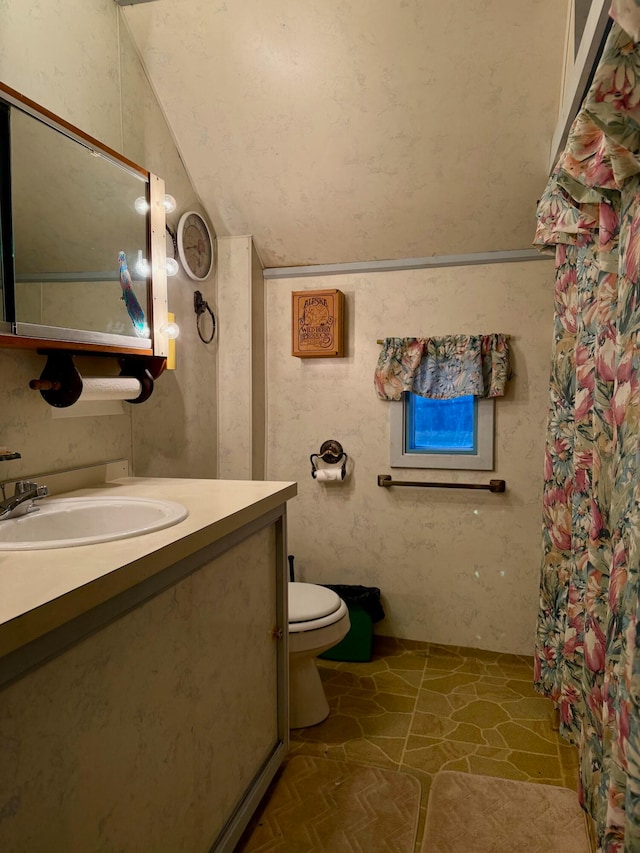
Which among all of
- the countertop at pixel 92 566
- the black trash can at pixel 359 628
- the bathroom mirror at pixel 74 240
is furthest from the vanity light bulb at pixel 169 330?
the black trash can at pixel 359 628

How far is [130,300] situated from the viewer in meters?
1.83

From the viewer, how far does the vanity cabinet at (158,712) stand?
83cm

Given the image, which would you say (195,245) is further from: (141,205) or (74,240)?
(74,240)

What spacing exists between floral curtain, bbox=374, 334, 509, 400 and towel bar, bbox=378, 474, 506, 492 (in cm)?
40

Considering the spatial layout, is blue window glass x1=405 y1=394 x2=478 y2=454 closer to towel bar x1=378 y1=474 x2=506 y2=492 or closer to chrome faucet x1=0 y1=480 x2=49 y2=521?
towel bar x1=378 y1=474 x2=506 y2=492

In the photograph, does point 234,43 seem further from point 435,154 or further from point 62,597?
point 62,597

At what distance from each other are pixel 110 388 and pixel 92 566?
0.86m

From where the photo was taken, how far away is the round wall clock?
7.54 feet

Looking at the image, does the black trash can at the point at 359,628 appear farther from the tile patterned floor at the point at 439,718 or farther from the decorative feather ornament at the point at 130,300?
the decorative feather ornament at the point at 130,300

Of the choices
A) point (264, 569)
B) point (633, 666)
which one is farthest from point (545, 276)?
point (633, 666)

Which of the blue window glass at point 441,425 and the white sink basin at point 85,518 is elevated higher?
the blue window glass at point 441,425

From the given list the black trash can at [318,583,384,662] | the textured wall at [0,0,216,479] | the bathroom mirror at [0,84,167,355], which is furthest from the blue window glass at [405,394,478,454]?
the bathroom mirror at [0,84,167,355]

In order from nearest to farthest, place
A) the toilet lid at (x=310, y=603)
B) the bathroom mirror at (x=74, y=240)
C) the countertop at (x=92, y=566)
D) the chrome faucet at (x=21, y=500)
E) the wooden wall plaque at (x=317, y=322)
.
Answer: the countertop at (x=92, y=566), the chrome faucet at (x=21, y=500), the bathroom mirror at (x=74, y=240), the toilet lid at (x=310, y=603), the wooden wall plaque at (x=317, y=322)

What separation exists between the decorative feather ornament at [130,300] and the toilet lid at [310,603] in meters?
1.13
